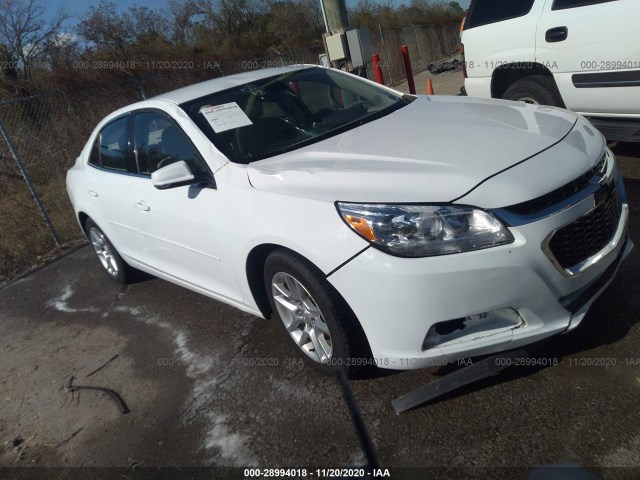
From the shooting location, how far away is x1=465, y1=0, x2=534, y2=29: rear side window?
5277 millimetres

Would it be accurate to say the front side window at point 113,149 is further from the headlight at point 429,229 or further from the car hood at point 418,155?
the headlight at point 429,229

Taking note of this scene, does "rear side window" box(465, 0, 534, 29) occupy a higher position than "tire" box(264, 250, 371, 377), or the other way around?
"rear side window" box(465, 0, 534, 29)

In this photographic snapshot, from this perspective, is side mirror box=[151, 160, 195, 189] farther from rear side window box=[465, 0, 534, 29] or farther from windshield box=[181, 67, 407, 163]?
rear side window box=[465, 0, 534, 29]

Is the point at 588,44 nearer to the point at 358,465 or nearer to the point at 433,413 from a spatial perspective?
the point at 433,413

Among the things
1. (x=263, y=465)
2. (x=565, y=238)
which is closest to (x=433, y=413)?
(x=263, y=465)

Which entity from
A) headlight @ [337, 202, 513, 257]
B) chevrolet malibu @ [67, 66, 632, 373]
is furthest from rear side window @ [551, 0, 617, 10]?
headlight @ [337, 202, 513, 257]

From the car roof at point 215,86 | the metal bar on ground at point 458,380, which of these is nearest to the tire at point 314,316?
the metal bar on ground at point 458,380

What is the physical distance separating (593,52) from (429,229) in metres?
Answer: 3.34

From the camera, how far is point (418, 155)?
105 inches

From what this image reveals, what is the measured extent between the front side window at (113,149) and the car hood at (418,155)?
5.49 ft

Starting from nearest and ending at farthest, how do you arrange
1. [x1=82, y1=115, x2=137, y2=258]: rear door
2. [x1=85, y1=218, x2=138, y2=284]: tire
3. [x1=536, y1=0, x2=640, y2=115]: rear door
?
[x1=82, y1=115, x2=137, y2=258]: rear door
[x1=536, y1=0, x2=640, y2=115]: rear door
[x1=85, y1=218, x2=138, y2=284]: tire

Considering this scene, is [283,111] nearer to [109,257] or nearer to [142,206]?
[142,206]

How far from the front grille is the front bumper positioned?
0.05 metres

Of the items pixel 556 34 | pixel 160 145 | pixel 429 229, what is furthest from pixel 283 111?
pixel 556 34
